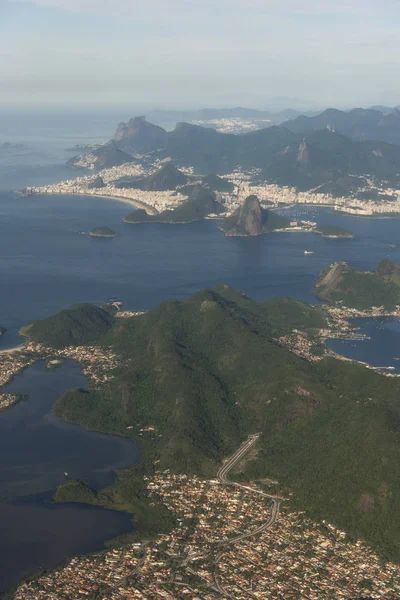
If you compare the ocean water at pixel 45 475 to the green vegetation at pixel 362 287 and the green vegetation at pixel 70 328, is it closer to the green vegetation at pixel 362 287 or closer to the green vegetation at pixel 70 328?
the green vegetation at pixel 70 328

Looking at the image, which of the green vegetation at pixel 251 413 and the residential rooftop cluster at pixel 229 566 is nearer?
the residential rooftop cluster at pixel 229 566

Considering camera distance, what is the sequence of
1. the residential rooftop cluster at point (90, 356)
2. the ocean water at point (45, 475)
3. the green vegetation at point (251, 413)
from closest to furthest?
the ocean water at point (45, 475) < the green vegetation at point (251, 413) < the residential rooftop cluster at point (90, 356)

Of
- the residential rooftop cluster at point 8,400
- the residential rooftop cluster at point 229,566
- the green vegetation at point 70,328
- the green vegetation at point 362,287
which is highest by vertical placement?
the green vegetation at point 362,287

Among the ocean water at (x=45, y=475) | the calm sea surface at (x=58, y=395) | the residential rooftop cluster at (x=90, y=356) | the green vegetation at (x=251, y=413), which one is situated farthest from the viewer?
the residential rooftop cluster at (x=90, y=356)

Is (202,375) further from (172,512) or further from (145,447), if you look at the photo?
(172,512)

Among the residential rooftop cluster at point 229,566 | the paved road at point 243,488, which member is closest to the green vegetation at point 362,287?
the paved road at point 243,488

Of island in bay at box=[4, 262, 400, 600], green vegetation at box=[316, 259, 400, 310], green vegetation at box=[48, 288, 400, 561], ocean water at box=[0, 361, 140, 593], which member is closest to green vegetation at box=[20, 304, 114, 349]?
island in bay at box=[4, 262, 400, 600]

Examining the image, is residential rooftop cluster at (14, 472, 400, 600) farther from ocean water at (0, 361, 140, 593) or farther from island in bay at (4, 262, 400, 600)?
ocean water at (0, 361, 140, 593)
